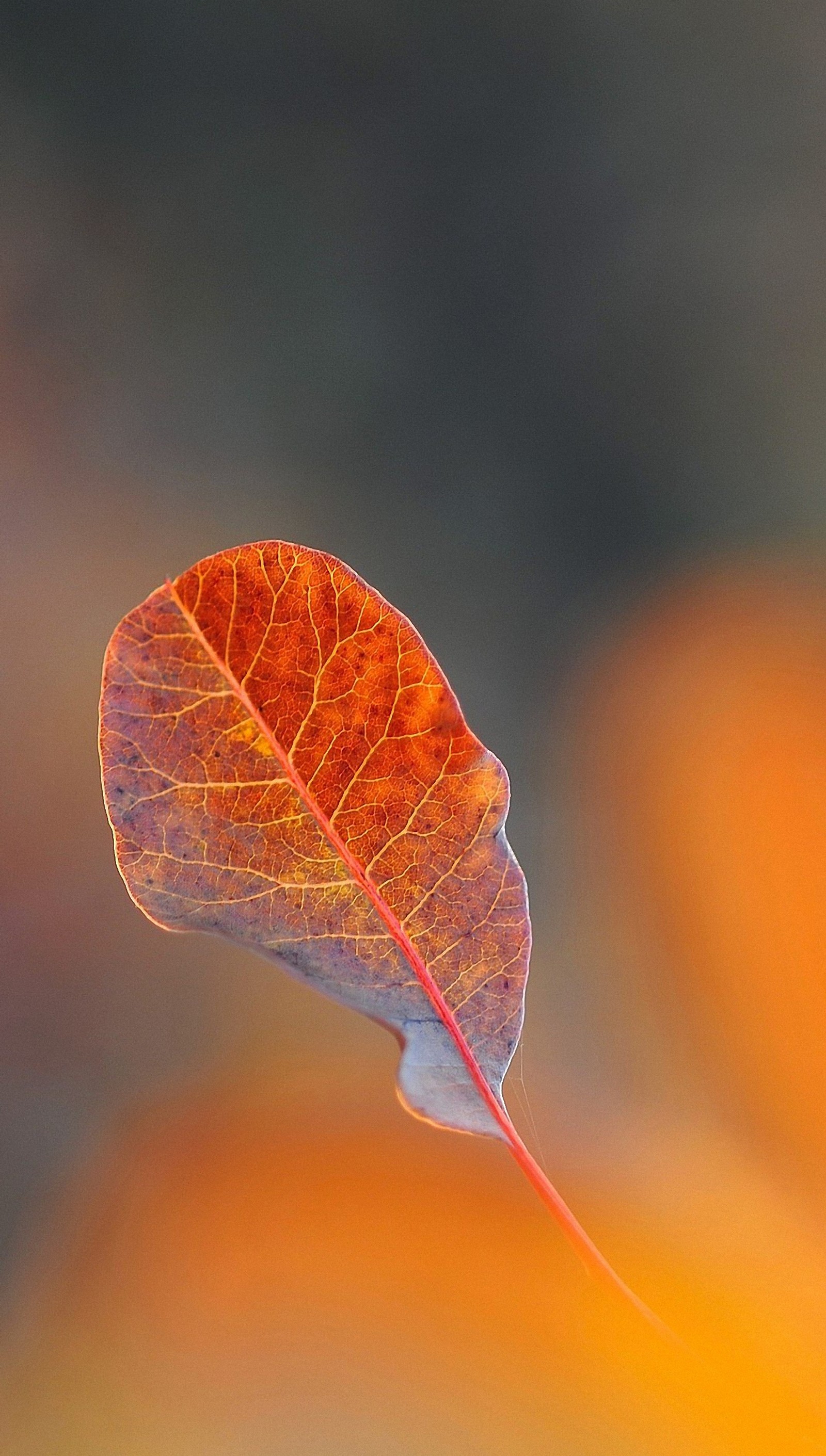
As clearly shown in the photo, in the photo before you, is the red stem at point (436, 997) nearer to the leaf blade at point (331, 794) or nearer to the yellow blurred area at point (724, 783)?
the leaf blade at point (331, 794)

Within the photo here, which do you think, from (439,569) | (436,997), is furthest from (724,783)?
(436,997)

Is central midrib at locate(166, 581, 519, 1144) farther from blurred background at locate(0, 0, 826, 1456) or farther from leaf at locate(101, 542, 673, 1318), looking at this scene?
blurred background at locate(0, 0, 826, 1456)

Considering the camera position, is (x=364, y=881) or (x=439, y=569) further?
(x=439, y=569)

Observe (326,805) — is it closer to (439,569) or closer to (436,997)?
(436,997)

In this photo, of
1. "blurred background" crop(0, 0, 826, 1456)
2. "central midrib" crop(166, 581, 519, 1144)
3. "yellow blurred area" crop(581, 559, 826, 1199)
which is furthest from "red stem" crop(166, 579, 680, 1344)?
"yellow blurred area" crop(581, 559, 826, 1199)

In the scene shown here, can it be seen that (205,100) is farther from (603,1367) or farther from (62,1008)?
(603,1367)

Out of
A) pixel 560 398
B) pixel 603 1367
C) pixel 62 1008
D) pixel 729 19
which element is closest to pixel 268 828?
pixel 603 1367

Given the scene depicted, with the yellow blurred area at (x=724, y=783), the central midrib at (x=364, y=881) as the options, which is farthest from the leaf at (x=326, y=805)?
the yellow blurred area at (x=724, y=783)
